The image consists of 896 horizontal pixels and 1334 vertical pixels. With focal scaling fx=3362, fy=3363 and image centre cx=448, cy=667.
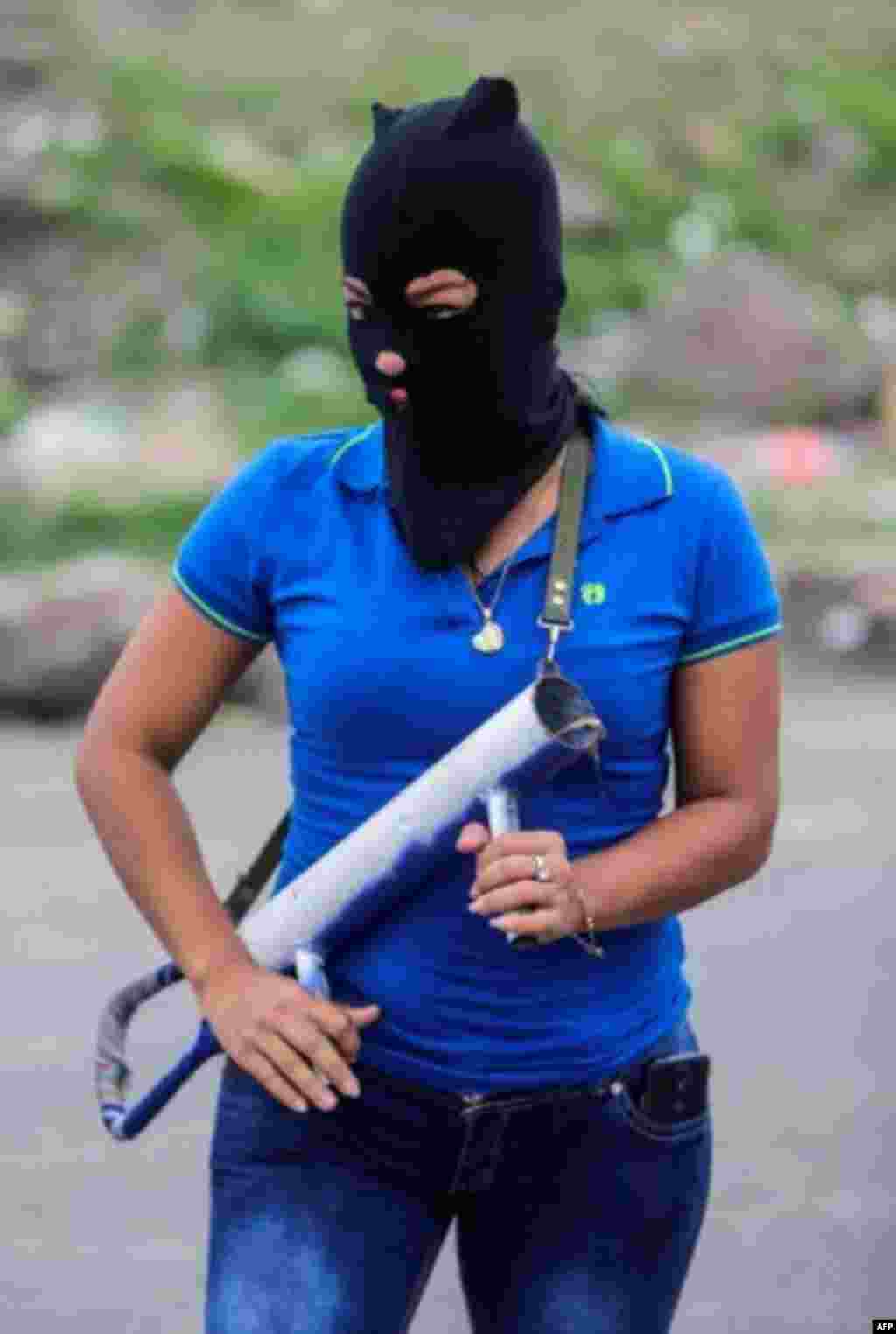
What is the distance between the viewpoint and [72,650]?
8.66m

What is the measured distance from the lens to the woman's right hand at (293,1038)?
9.18 ft

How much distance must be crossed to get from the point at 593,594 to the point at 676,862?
24 cm

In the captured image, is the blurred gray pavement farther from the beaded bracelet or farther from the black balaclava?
the black balaclava

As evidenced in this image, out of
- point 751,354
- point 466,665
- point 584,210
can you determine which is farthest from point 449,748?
point 584,210

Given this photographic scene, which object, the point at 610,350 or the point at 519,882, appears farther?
the point at 610,350

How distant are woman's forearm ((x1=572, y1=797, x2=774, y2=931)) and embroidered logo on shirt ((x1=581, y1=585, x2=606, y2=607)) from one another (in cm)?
21

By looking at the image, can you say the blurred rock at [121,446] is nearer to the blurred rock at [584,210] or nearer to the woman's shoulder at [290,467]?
the blurred rock at [584,210]

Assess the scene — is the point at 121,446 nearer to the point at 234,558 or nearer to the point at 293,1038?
the point at 234,558

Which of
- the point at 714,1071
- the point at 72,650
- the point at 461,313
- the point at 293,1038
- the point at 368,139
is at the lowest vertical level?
the point at 368,139

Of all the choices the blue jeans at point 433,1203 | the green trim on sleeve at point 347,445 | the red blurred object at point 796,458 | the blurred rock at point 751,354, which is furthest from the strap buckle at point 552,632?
the blurred rock at point 751,354

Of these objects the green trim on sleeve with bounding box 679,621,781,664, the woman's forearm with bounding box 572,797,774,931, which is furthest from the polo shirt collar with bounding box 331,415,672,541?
the woman's forearm with bounding box 572,797,774,931

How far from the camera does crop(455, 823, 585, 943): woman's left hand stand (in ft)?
8.71

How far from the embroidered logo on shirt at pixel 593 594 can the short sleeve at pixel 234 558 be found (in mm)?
282

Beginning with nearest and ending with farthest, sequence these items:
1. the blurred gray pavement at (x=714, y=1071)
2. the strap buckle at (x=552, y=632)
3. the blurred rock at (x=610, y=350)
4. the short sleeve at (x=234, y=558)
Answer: the strap buckle at (x=552, y=632), the short sleeve at (x=234, y=558), the blurred gray pavement at (x=714, y=1071), the blurred rock at (x=610, y=350)
